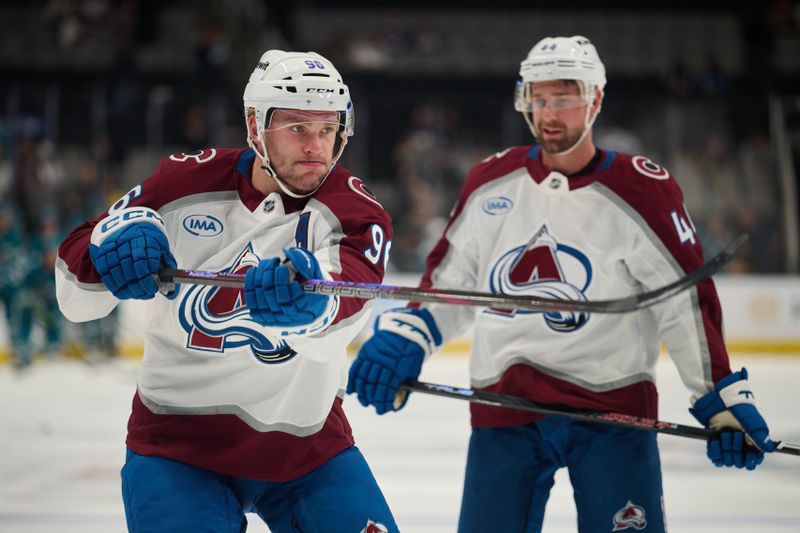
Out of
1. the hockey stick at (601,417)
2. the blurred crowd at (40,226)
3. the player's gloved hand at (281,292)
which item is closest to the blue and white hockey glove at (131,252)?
the player's gloved hand at (281,292)

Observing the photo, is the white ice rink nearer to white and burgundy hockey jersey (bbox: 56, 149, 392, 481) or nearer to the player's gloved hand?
white and burgundy hockey jersey (bbox: 56, 149, 392, 481)

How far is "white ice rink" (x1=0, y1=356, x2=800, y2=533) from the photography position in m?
3.65

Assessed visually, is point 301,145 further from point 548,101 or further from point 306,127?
point 548,101

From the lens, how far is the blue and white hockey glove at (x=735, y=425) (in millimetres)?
2162

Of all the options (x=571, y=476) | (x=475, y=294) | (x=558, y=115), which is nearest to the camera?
(x=475, y=294)

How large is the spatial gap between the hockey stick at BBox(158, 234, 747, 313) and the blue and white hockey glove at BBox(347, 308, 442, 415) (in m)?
0.46

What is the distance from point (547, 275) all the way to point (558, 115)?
352 mm

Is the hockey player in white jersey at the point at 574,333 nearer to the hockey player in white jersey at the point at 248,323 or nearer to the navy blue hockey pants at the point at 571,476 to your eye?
the navy blue hockey pants at the point at 571,476

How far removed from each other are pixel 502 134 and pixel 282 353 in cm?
719

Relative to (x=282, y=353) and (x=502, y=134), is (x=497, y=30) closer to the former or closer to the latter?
(x=502, y=134)

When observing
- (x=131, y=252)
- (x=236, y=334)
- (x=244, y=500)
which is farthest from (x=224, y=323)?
(x=244, y=500)

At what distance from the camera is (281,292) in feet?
5.72

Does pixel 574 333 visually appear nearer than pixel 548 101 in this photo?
Yes

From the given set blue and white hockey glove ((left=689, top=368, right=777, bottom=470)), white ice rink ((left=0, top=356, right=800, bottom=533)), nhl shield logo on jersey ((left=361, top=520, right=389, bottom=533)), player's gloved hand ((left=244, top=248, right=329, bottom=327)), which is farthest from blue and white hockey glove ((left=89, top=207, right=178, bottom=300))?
white ice rink ((left=0, top=356, right=800, bottom=533))
